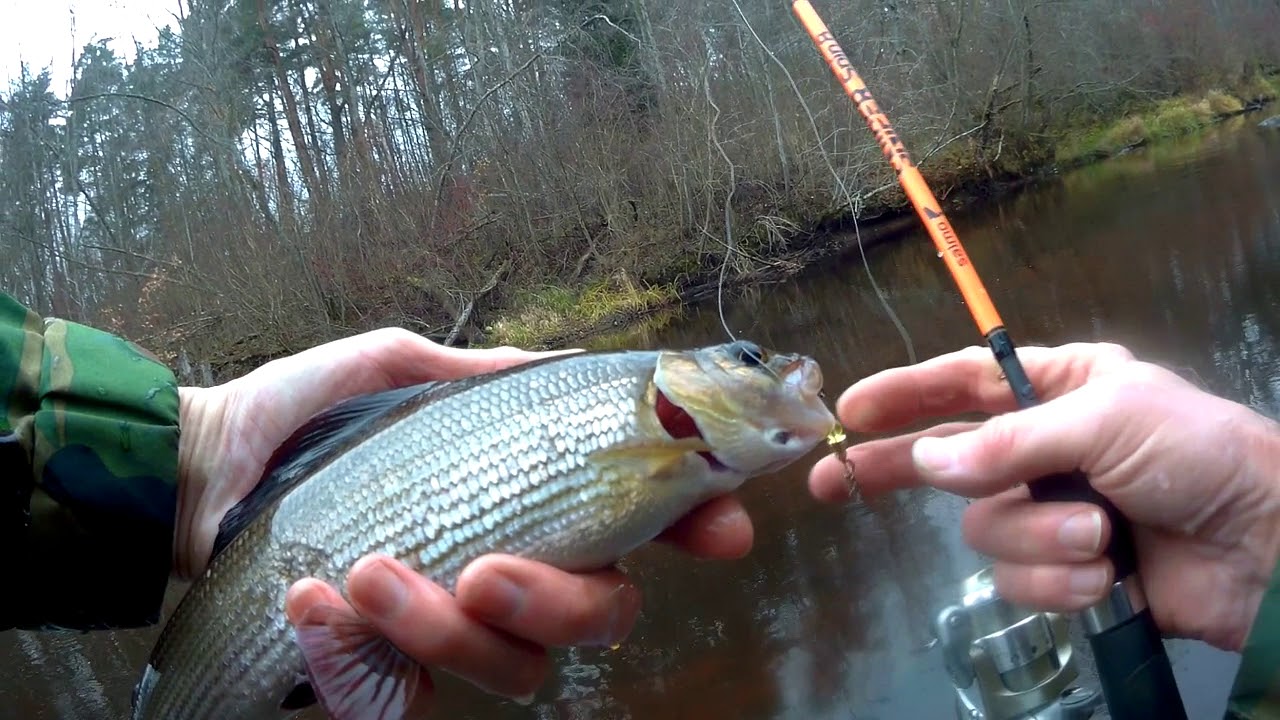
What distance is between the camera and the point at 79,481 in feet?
7.81

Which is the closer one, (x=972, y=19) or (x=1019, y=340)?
(x=1019, y=340)

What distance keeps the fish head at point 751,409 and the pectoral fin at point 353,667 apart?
2.92 feet

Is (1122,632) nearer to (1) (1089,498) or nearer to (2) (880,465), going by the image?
(1) (1089,498)

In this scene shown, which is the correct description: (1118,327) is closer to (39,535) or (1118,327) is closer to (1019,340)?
(1019,340)

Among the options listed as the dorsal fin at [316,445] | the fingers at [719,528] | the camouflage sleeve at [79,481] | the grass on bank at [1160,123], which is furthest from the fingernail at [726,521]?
the grass on bank at [1160,123]

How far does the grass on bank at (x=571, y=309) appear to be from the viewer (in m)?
15.9

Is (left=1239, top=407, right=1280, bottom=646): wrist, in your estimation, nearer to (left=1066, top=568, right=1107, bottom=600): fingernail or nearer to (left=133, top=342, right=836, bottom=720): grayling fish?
(left=1066, top=568, right=1107, bottom=600): fingernail

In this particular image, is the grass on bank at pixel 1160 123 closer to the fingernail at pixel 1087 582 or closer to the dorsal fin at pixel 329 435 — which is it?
the fingernail at pixel 1087 582

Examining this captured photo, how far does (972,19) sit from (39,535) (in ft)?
81.6

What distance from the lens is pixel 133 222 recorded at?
2120 cm

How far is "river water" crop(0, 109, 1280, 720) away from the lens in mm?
4359

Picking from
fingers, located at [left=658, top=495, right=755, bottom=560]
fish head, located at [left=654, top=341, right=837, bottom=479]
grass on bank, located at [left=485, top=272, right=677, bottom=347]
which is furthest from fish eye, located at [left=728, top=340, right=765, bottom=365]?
grass on bank, located at [left=485, top=272, right=677, bottom=347]

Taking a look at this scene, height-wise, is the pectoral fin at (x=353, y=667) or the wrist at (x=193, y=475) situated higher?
the wrist at (x=193, y=475)

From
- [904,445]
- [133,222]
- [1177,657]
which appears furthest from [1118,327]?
[133,222]
